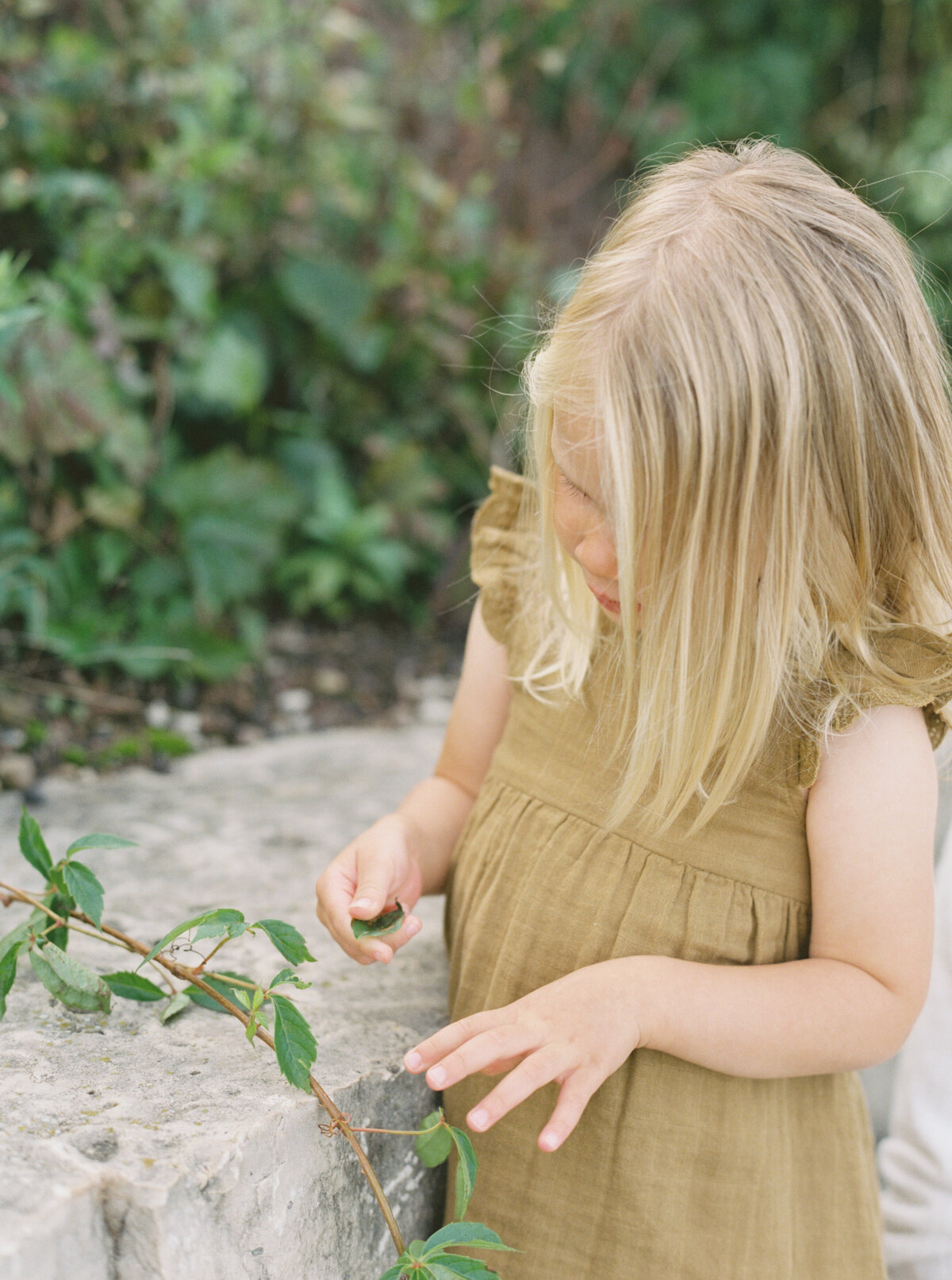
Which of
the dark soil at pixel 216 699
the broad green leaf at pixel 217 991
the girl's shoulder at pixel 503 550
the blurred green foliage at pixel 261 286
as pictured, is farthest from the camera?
the blurred green foliage at pixel 261 286

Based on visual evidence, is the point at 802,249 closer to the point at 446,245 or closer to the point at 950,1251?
the point at 950,1251

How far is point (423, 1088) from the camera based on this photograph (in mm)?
1134

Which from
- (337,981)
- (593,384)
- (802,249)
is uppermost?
(802,249)

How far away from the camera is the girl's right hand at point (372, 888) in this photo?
106 centimetres

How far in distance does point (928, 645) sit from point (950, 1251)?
0.81m

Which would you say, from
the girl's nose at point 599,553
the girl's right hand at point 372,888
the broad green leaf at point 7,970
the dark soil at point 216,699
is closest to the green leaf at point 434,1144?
the girl's right hand at point 372,888

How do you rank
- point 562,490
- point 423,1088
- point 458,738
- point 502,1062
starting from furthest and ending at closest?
point 458,738 → point 423,1088 → point 562,490 → point 502,1062

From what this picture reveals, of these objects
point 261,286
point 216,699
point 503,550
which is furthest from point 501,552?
point 261,286

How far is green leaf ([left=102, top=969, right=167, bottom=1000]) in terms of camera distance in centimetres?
103

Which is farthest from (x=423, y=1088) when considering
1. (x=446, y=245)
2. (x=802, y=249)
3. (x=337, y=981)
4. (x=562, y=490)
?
(x=446, y=245)

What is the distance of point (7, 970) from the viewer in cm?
97

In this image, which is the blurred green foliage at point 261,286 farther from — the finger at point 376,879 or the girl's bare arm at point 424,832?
the finger at point 376,879

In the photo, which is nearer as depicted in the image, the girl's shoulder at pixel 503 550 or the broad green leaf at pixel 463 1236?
the broad green leaf at pixel 463 1236

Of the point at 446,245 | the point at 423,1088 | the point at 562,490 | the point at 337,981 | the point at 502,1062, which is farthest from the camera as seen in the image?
the point at 446,245
